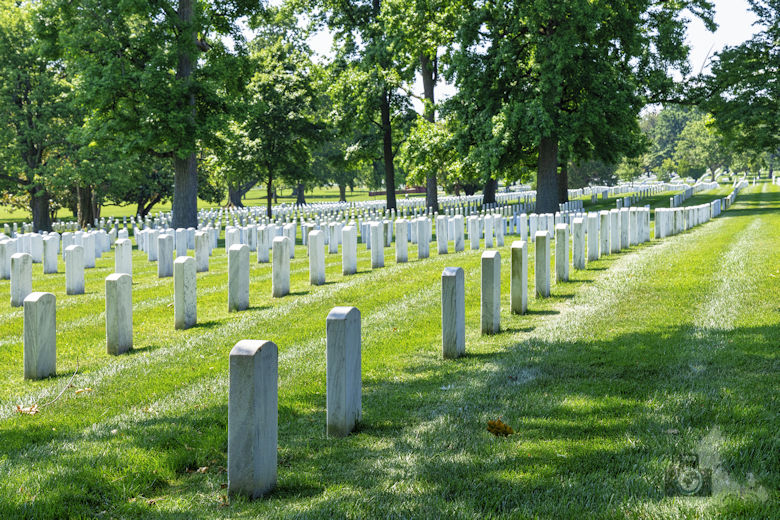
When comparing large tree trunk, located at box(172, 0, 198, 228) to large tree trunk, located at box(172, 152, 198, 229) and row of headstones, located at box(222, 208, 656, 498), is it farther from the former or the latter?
row of headstones, located at box(222, 208, 656, 498)

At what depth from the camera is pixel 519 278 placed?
342 inches

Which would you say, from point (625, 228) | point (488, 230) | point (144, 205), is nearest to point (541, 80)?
point (488, 230)

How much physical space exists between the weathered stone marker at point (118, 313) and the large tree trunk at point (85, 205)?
34139 mm

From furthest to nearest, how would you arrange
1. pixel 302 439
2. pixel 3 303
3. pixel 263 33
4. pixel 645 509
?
pixel 263 33, pixel 3 303, pixel 302 439, pixel 645 509

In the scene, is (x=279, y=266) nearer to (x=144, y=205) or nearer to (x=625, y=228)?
(x=625, y=228)

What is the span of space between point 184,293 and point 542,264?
4693 mm

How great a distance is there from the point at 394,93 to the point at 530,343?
3444cm

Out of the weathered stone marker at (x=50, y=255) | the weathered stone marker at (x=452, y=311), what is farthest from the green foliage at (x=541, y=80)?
the weathered stone marker at (x=452, y=311)

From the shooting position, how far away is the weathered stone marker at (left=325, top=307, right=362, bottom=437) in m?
4.75

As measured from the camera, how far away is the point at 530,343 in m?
7.29

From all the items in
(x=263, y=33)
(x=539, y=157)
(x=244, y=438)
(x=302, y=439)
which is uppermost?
(x=263, y=33)

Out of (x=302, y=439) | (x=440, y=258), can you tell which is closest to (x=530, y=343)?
(x=302, y=439)

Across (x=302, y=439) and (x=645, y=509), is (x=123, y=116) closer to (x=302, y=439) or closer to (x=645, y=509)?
(x=302, y=439)

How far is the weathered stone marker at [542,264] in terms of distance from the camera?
9.49 metres
